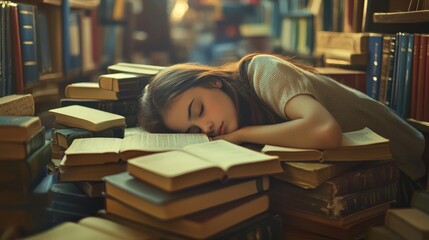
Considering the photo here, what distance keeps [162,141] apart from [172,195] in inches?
15.4

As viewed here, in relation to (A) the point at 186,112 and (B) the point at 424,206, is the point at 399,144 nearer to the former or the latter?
(B) the point at 424,206

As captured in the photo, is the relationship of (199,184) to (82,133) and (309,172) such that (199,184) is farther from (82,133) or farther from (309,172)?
(82,133)

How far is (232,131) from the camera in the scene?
171 cm

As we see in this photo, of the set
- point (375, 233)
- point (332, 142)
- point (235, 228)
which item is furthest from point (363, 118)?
point (235, 228)

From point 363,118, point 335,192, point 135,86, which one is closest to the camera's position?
point 335,192

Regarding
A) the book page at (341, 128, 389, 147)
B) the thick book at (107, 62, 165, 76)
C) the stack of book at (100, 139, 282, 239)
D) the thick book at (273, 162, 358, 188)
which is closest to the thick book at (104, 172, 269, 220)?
the stack of book at (100, 139, 282, 239)

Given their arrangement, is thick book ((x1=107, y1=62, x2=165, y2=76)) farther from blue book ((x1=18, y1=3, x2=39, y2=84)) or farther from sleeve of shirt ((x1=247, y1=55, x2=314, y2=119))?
sleeve of shirt ((x1=247, y1=55, x2=314, y2=119))

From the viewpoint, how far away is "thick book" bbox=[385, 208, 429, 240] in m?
1.24

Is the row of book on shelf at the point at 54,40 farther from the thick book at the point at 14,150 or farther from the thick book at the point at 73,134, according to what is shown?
the thick book at the point at 14,150

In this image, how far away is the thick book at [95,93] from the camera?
6.62ft

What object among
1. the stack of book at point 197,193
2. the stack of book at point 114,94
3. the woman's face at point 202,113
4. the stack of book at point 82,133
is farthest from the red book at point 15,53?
→ the stack of book at point 197,193

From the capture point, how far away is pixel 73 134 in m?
1.71

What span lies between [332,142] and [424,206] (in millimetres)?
279

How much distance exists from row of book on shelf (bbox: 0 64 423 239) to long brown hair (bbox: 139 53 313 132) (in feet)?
0.53
